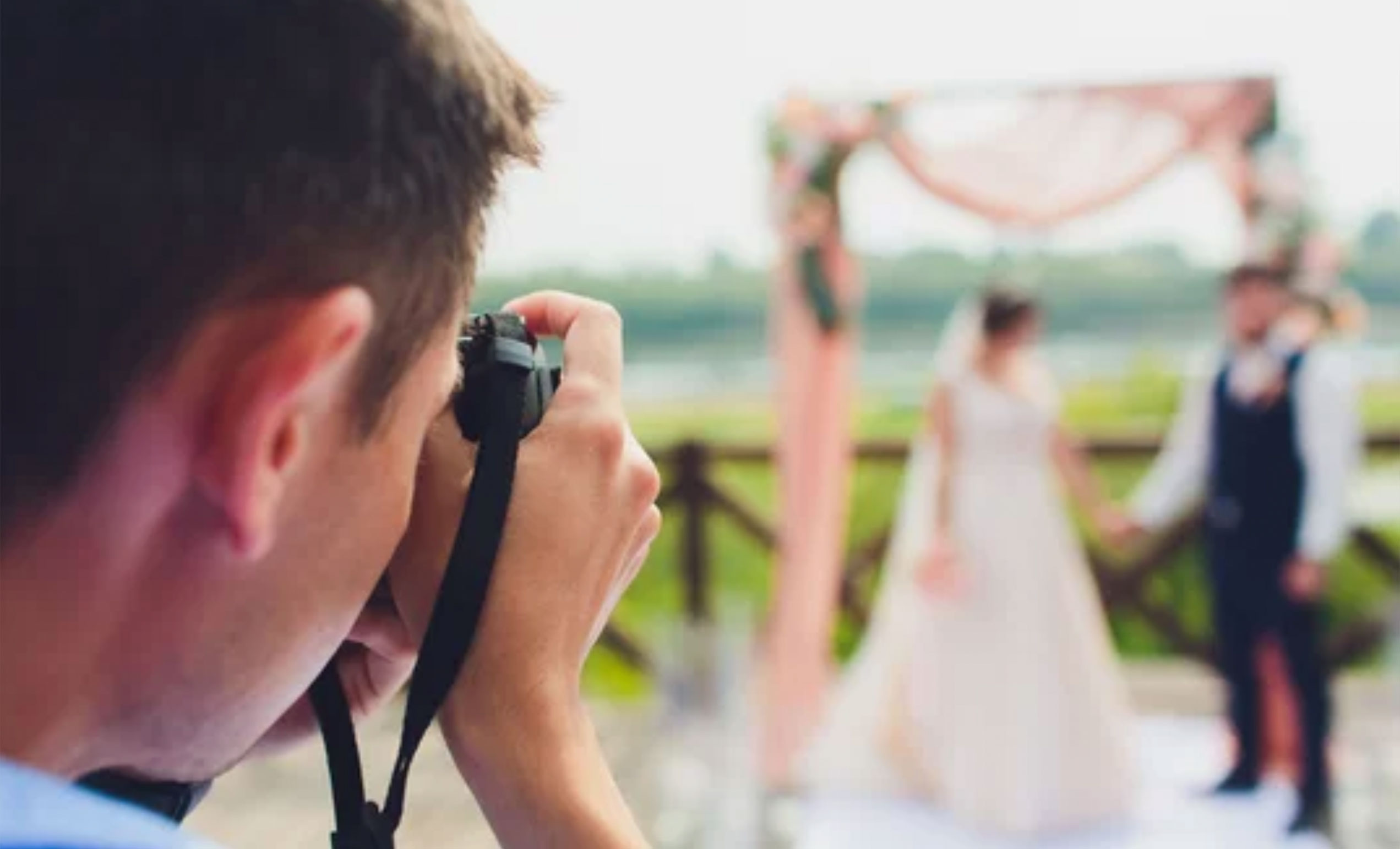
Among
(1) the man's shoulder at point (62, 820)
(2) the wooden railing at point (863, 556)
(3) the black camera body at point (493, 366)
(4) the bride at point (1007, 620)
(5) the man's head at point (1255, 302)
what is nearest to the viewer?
(1) the man's shoulder at point (62, 820)

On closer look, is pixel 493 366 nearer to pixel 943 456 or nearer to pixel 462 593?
pixel 462 593

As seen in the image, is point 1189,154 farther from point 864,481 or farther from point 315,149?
point 315,149

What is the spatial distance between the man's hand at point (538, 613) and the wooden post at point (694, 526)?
10.9 feet

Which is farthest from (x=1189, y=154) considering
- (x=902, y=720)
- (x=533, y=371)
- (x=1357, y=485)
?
(x=533, y=371)

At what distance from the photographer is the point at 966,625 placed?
2859 mm

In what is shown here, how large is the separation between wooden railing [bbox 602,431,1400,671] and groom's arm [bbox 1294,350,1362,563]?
99 centimetres

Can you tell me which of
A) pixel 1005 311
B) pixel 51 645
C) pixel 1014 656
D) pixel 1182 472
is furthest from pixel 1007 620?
pixel 51 645

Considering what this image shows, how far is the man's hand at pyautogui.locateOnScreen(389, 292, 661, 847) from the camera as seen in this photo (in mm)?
320

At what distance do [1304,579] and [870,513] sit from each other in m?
1.39

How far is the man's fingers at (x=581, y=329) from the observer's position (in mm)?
374

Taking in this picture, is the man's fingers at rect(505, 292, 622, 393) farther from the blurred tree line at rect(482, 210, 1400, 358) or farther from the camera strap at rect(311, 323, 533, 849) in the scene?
the blurred tree line at rect(482, 210, 1400, 358)

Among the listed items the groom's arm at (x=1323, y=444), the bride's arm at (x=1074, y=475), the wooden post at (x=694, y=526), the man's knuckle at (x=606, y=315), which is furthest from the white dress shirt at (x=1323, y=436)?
the man's knuckle at (x=606, y=315)

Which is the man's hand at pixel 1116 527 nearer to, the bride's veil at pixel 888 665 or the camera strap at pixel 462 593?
the bride's veil at pixel 888 665

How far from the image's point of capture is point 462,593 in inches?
12.6
